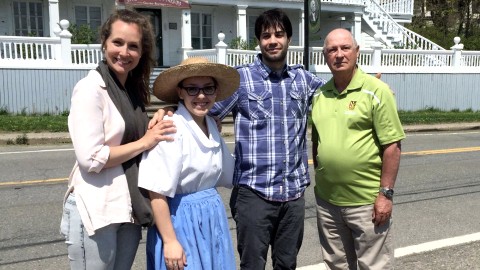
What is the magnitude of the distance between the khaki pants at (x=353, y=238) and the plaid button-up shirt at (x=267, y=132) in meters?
0.33

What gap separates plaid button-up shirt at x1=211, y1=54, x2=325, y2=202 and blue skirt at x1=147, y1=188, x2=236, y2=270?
1.91ft

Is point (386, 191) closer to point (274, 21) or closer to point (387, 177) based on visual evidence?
point (387, 177)

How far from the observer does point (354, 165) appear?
121 inches

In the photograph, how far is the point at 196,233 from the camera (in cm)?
245

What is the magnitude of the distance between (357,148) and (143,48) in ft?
4.70

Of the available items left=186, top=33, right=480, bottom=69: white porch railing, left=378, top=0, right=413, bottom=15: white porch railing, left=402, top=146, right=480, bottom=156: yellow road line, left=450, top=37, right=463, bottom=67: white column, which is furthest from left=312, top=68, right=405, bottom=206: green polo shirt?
left=378, top=0, right=413, bottom=15: white porch railing

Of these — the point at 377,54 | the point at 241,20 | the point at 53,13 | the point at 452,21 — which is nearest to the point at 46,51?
the point at 53,13

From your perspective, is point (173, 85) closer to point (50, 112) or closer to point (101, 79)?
point (101, 79)

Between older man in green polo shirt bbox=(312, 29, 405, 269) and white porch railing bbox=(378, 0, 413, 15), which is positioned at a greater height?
white porch railing bbox=(378, 0, 413, 15)

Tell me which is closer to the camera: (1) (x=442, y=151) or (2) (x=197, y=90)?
(2) (x=197, y=90)

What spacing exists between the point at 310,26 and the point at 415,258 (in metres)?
12.4

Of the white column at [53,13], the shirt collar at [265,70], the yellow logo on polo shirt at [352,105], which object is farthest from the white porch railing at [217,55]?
the yellow logo on polo shirt at [352,105]

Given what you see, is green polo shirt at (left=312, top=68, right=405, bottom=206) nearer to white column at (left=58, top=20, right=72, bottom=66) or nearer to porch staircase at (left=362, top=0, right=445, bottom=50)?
white column at (left=58, top=20, right=72, bottom=66)

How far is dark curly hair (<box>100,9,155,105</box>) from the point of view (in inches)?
90.9
